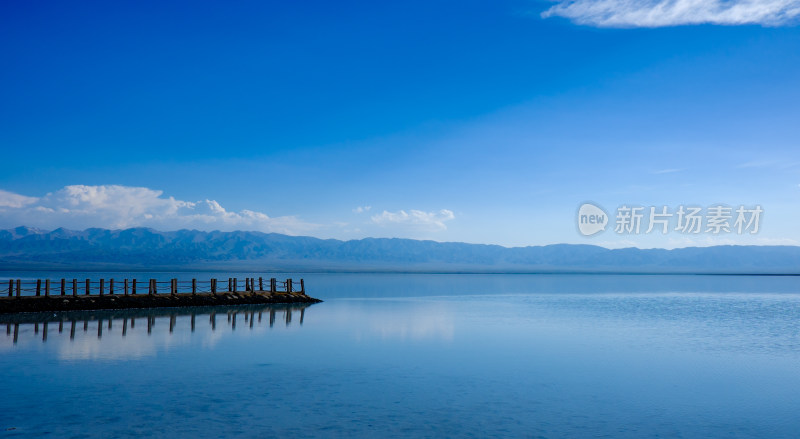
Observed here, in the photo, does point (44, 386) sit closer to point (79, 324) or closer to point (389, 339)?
point (389, 339)

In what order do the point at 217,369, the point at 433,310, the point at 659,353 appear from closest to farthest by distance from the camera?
1. the point at 217,369
2. the point at 659,353
3. the point at 433,310

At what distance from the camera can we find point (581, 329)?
130 feet

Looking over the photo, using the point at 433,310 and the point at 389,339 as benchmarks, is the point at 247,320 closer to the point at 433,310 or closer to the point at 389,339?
the point at 389,339

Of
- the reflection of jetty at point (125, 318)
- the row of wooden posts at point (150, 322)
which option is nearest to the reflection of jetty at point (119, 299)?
the reflection of jetty at point (125, 318)

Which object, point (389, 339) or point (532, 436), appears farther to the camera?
point (389, 339)

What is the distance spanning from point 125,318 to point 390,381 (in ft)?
91.7

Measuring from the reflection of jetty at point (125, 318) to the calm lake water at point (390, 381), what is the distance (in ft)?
1.72

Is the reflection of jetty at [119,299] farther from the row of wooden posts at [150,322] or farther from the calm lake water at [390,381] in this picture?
the calm lake water at [390,381]

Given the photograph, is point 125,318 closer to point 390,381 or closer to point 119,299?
point 119,299

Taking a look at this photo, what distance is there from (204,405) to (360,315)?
3190cm

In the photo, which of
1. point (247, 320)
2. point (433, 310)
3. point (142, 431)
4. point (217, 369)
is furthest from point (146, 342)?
point (433, 310)

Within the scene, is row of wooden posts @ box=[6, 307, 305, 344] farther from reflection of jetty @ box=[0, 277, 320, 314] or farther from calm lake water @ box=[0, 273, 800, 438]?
reflection of jetty @ box=[0, 277, 320, 314]

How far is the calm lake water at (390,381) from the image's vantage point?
48.3ft

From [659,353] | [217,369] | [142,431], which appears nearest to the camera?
[142,431]
